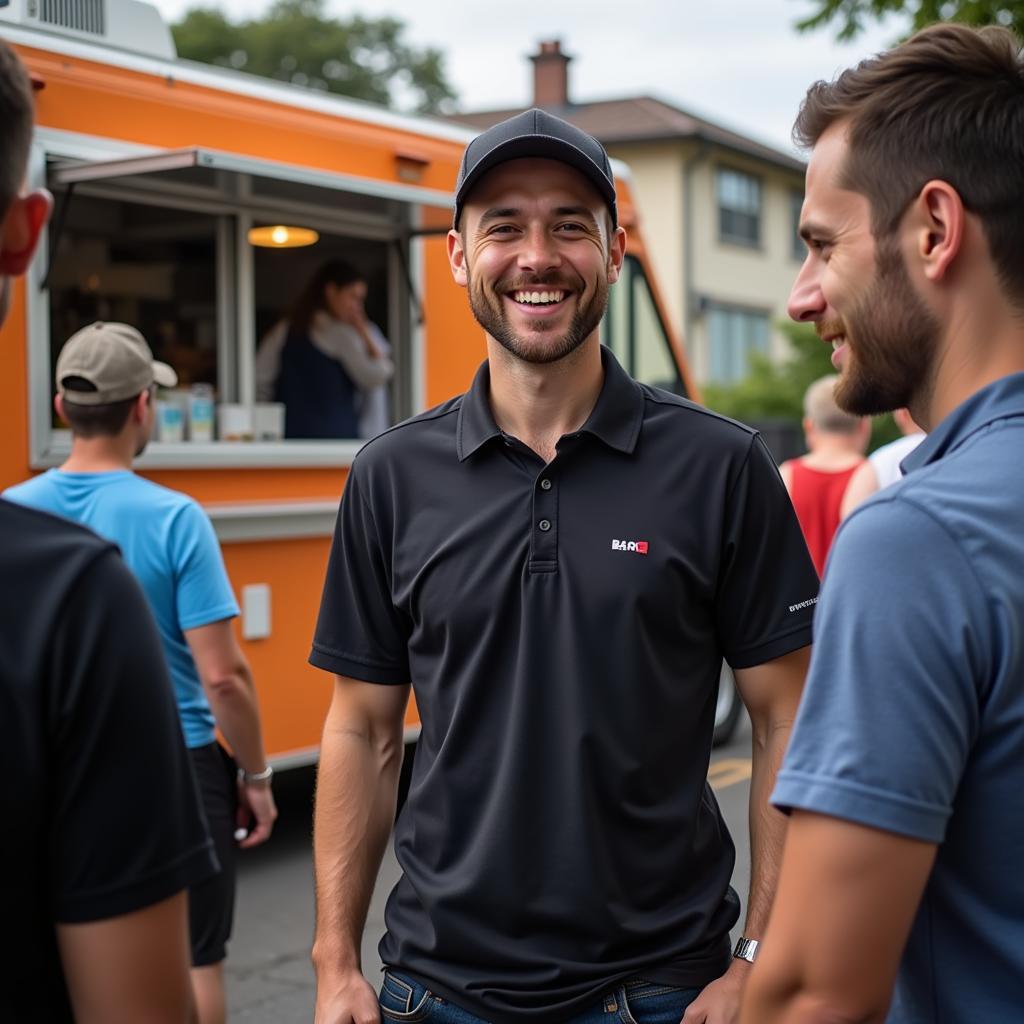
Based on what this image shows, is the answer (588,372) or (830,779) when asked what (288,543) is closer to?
(588,372)

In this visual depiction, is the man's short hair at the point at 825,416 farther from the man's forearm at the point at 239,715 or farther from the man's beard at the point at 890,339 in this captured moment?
the man's beard at the point at 890,339

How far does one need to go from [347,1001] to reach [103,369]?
6.63 ft

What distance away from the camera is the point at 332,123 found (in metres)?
6.89

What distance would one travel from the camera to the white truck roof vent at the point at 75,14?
589 centimetres

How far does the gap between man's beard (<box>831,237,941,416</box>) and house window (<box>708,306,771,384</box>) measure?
3285cm

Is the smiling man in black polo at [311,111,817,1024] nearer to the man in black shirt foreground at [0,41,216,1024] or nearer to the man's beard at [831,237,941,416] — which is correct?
the man's beard at [831,237,941,416]

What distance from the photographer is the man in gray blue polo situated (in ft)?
4.69

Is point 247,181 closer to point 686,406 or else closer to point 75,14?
point 75,14

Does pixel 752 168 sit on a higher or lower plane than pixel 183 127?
higher

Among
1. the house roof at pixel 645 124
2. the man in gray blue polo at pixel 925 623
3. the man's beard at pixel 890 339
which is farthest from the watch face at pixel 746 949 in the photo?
the house roof at pixel 645 124

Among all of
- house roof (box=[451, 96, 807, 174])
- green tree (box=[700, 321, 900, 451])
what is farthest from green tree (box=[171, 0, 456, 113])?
green tree (box=[700, 321, 900, 451])

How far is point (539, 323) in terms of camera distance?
2.57 m

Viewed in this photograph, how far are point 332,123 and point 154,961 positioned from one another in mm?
5909

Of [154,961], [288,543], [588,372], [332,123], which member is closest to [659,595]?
[588,372]
